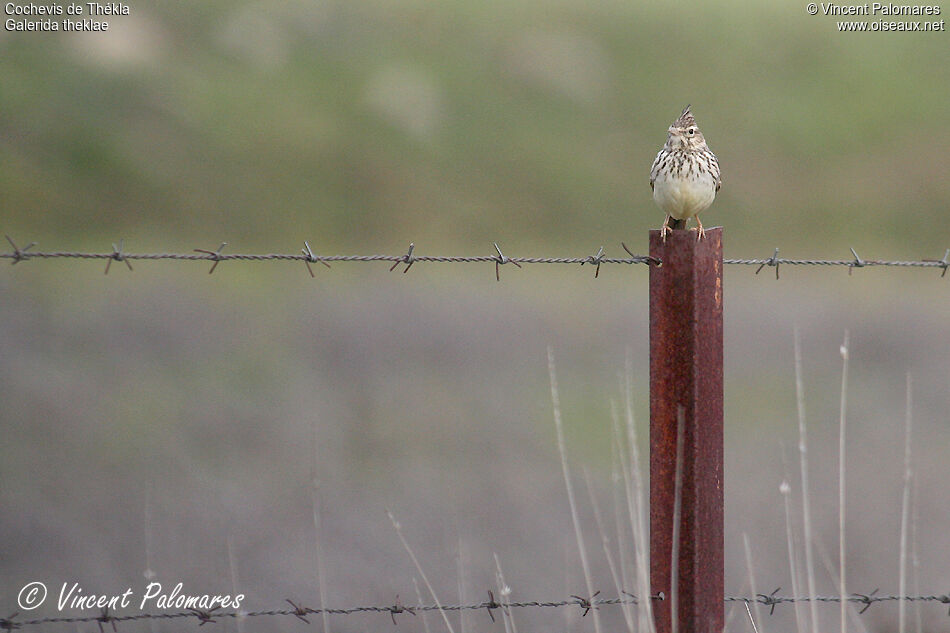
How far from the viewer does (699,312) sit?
2928mm

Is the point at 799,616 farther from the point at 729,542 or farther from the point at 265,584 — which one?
the point at 729,542

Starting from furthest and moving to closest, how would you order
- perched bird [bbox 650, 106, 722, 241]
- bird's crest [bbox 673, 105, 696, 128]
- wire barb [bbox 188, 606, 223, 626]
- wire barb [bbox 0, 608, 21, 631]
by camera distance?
bird's crest [bbox 673, 105, 696, 128]
perched bird [bbox 650, 106, 722, 241]
wire barb [bbox 188, 606, 223, 626]
wire barb [bbox 0, 608, 21, 631]

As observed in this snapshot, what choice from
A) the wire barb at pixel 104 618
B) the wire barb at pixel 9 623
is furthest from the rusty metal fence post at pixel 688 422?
the wire barb at pixel 9 623

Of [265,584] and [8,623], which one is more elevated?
[8,623]

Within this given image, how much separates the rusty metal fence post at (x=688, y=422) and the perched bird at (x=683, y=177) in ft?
4.92

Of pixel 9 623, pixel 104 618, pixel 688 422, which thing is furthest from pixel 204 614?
pixel 688 422

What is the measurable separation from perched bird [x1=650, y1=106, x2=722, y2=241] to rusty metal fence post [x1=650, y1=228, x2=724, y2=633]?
1.50m

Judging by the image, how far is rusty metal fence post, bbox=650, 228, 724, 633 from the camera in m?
2.93

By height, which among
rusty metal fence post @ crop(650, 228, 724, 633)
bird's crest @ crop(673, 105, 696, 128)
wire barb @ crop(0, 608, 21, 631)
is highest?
bird's crest @ crop(673, 105, 696, 128)

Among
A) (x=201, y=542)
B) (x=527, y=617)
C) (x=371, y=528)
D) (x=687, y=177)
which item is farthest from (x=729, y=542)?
(x=687, y=177)

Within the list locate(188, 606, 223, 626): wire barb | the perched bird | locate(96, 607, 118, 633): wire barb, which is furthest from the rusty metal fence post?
locate(96, 607, 118, 633): wire barb

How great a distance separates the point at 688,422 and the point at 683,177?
1.95m

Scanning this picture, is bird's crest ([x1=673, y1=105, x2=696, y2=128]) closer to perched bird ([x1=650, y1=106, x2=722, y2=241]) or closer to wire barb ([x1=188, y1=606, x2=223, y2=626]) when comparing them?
perched bird ([x1=650, y1=106, x2=722, y2=241])

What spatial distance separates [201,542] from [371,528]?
3061 mm
